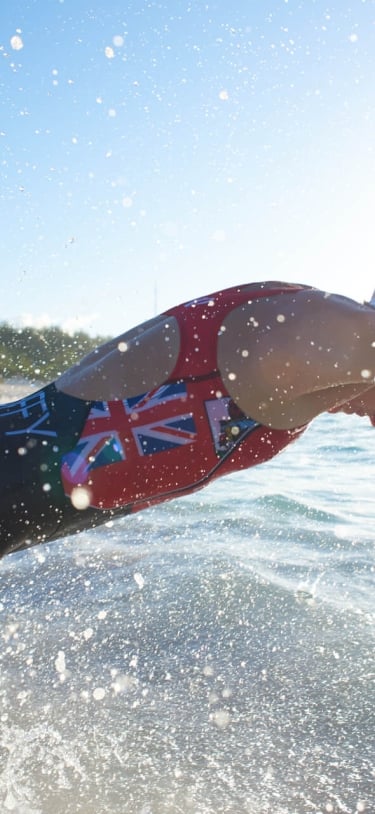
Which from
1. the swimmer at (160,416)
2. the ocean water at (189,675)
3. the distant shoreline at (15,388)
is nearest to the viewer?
the ocean water at (189,675)

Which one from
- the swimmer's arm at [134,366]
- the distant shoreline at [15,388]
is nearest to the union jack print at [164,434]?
the swimmer's arm at [134,366]

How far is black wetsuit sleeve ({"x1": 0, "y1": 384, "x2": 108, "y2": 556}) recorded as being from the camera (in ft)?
6.27

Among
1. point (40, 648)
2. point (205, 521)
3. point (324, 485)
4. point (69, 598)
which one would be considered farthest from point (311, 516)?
point (40, 648)

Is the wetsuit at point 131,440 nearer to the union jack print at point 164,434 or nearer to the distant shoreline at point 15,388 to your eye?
the union jack print at point 164,434

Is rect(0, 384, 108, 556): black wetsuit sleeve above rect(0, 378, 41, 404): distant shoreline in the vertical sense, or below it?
below

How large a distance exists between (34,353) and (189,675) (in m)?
24.9

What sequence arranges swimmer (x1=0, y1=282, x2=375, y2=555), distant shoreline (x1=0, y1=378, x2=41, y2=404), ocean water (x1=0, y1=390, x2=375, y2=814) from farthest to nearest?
distant shoreline (x1=0, y1=378, x2=41, y2=404), swimmer (x1=0, y1=282, x2=375, y2=555), ocean water (x1=0, y1=390, x2=375, y2=814)

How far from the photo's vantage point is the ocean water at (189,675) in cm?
168

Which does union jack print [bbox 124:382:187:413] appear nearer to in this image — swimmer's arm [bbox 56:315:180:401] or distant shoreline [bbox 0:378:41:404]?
swimmer's arm [bbox 56:315:180:401]

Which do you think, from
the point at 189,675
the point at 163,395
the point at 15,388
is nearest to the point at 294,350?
the point at 163,395

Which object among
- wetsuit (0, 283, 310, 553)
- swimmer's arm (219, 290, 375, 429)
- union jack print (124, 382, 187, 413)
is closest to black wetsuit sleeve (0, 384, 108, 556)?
wetsuit (0, 283, 310, 553)

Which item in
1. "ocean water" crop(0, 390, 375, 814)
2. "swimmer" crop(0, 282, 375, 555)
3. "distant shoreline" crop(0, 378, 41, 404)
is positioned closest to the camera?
"ocean water" crop(0, 390, 375, 814)

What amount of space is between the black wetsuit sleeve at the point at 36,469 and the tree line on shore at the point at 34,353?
21.1 m

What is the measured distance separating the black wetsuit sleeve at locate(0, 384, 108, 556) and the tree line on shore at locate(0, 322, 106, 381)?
2111cm
